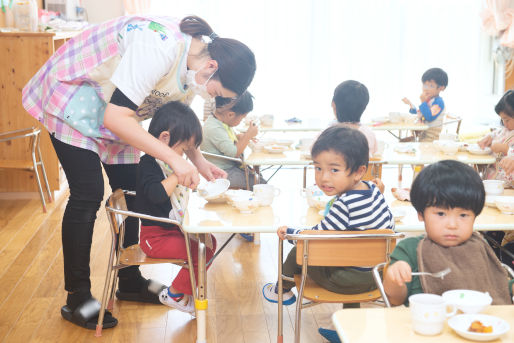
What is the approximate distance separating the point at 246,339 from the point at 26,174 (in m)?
3.10

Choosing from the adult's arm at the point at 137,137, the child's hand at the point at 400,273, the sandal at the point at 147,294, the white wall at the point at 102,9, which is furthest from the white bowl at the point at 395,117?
the child's hand at the point at 400,273

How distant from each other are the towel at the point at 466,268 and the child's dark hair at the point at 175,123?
4.12 ft

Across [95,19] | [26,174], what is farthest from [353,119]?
[95,19]

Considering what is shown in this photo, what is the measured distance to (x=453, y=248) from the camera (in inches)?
68.3

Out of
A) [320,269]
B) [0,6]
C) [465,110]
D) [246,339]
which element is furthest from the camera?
[465,110]

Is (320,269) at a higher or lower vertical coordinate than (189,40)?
lower

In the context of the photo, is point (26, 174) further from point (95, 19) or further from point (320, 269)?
point (320, 269)

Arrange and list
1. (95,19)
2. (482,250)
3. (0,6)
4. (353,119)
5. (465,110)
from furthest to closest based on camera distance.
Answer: (465,110) < (95,19) < (0,6) < (353,119) < (482,250)

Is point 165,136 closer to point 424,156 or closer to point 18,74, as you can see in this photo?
point 424,156

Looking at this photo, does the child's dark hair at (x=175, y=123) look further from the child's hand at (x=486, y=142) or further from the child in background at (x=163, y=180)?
the child's hand at (x=486, y=142)

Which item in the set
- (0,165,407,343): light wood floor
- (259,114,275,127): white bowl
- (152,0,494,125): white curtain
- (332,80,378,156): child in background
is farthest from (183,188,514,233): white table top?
(152,0,494,125): white curtain

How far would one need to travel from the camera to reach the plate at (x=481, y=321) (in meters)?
1.29

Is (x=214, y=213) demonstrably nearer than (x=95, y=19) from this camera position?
Yes

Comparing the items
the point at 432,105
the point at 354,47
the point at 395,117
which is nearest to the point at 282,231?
the point at 395,117
